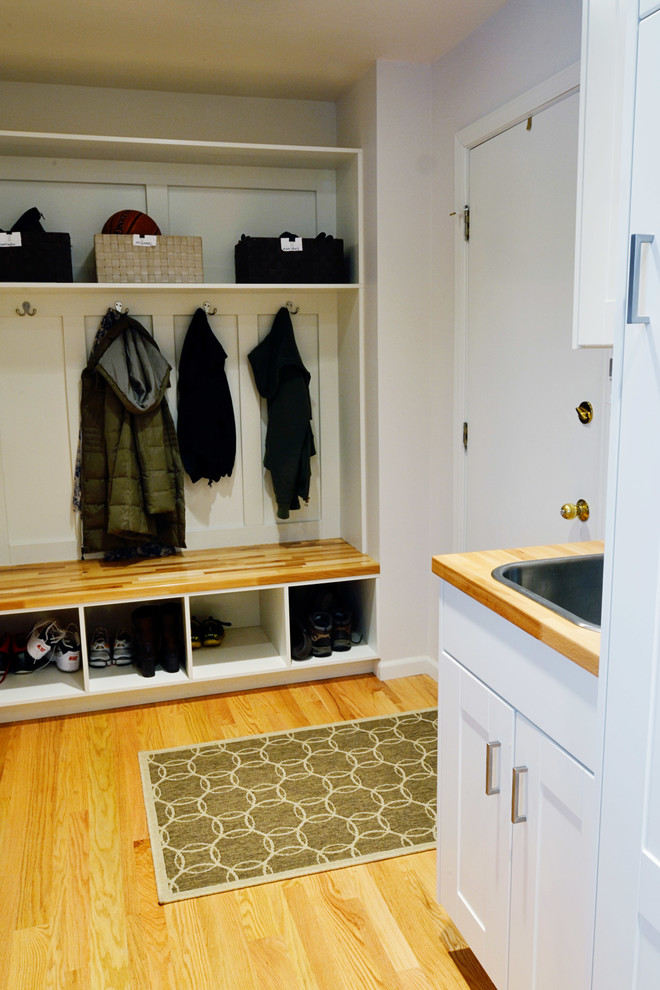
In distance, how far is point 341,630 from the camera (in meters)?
3.50

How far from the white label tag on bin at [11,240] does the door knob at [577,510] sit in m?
2.24

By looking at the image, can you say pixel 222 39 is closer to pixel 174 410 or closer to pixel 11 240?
pixel 11 240

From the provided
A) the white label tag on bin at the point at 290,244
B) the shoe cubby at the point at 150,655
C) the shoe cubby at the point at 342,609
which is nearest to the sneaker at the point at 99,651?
the shoe cubby at the point at 150,655

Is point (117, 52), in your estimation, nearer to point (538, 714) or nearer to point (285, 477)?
point (285, 477)

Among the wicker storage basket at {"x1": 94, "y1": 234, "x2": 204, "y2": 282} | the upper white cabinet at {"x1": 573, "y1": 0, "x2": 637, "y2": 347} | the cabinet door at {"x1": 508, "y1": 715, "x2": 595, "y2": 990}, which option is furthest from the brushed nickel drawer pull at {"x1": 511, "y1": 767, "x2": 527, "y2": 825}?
the wicker storage basket at {"x1": 94, "y1": 234, "x2": 204, "y2": 282}

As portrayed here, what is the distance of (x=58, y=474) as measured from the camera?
137 inches

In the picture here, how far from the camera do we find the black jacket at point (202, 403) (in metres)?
3.48

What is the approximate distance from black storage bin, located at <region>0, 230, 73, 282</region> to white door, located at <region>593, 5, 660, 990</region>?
2.58 m

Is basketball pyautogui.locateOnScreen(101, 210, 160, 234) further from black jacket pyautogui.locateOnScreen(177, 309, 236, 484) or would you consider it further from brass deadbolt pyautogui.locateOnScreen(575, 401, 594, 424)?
brass deadbolt pyautogui.locateOnScreen(575, 401, 594, 424)

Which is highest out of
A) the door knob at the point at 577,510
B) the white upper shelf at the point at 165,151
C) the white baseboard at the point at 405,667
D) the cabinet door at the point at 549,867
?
the white upper shelf at the point at 165,151

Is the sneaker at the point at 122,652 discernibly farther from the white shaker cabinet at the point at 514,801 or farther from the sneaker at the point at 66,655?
the white shaker cabinet at the point at 514,801

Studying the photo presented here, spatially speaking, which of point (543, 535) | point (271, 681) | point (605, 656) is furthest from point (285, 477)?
point (605, 656)

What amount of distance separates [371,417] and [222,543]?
0.94 m

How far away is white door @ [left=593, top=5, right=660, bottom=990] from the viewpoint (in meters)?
0.97
